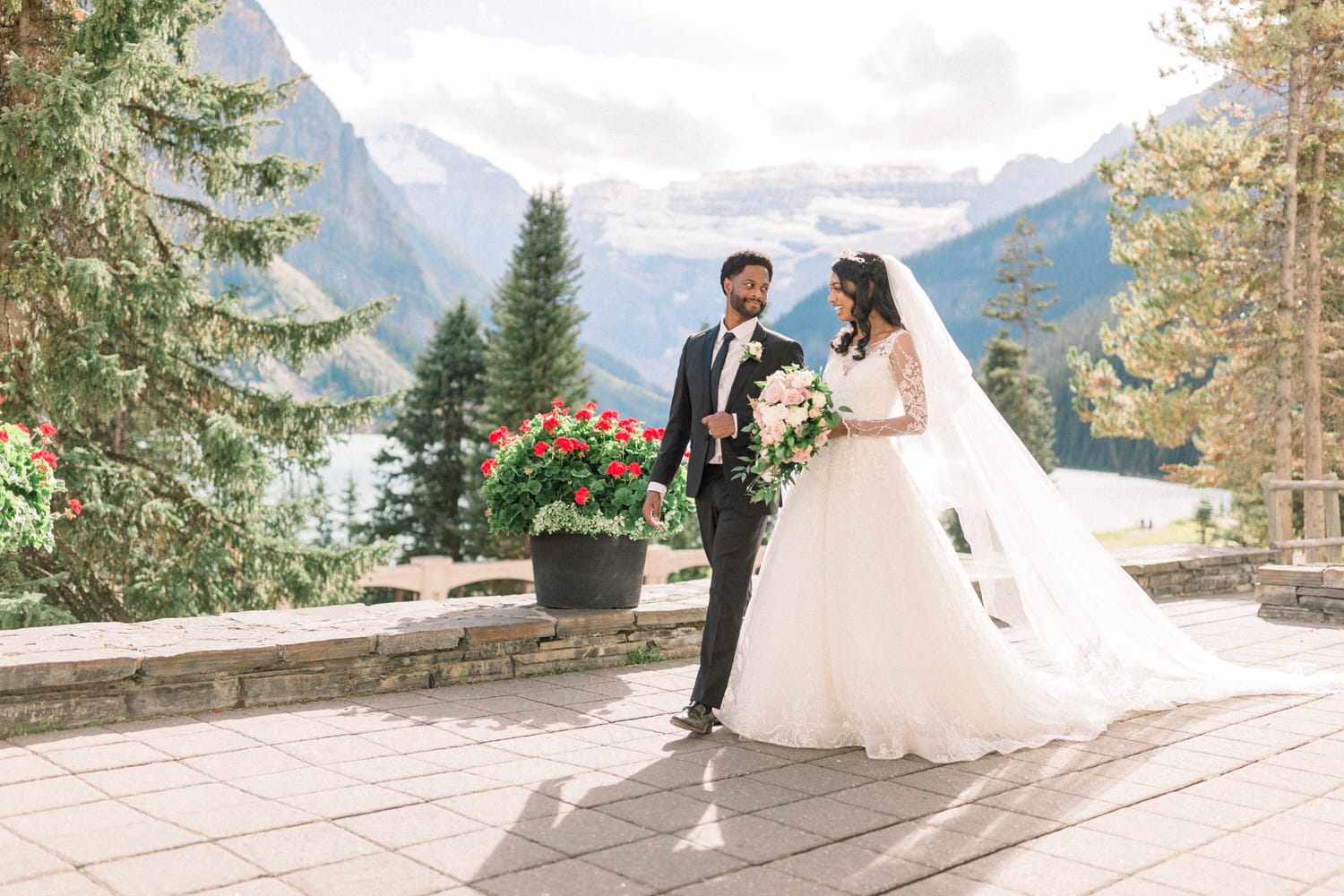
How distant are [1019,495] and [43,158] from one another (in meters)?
9.48

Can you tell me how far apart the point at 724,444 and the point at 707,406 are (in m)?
0.26

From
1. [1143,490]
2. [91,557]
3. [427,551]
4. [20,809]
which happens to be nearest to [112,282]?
[91,557]

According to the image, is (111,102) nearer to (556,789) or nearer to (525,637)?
(525,637)

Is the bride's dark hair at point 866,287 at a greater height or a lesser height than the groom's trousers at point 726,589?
greater

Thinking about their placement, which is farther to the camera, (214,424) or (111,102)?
(214,424)

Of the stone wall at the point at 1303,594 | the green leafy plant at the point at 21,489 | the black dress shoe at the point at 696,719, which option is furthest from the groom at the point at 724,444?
the stone wall at the point at 1303,594

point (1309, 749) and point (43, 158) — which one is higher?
point (43, 158)

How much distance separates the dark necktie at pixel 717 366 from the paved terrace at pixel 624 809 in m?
1.58

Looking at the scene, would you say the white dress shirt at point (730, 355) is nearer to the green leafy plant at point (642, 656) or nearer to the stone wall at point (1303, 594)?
the green leafy plant at point (642, 656)

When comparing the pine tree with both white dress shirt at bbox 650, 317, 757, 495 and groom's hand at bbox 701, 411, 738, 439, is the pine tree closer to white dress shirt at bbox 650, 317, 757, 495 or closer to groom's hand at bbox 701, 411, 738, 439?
white dress shirt at bbox 650, 317, 757, 495

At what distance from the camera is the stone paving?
118 inches

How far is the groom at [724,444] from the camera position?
4.86 m

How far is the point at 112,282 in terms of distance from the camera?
37.3 ft

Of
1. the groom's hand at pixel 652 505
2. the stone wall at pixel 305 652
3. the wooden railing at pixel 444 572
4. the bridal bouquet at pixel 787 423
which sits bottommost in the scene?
the wooden railing at pixel 444 572
